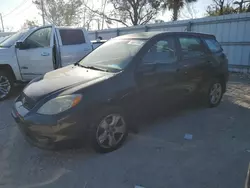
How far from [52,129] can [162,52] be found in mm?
2167

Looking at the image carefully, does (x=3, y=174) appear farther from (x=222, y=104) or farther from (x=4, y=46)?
(x=222, y=104)

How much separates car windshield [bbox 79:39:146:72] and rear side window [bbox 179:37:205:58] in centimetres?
91

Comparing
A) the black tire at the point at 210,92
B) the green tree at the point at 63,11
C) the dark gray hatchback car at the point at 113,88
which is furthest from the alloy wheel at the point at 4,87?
the green tree at the point at 63,11

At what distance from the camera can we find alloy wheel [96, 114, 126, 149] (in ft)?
9.77

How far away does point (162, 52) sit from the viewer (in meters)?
3.72

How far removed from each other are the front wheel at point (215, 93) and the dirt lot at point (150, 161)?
0.85 m

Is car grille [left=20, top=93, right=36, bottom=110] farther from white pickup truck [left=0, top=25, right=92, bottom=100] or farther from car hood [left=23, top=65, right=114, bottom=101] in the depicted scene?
white pickup truck [left=0, top=25, right=92, bottom=100]

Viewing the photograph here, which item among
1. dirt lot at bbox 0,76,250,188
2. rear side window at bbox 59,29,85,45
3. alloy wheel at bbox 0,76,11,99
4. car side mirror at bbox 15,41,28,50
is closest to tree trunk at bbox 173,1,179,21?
rear side window at bbox 59,29,85,45

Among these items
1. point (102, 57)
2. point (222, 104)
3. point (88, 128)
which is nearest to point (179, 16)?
point (222, 104)

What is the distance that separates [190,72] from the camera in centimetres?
415

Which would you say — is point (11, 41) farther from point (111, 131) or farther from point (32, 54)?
point (111, 131)

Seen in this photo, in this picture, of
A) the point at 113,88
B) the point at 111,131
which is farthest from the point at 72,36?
the point at 111,131

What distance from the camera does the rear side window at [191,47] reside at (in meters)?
4.08

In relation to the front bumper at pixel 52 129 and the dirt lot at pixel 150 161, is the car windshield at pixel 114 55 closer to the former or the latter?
the front bumper at pixel 52 129
